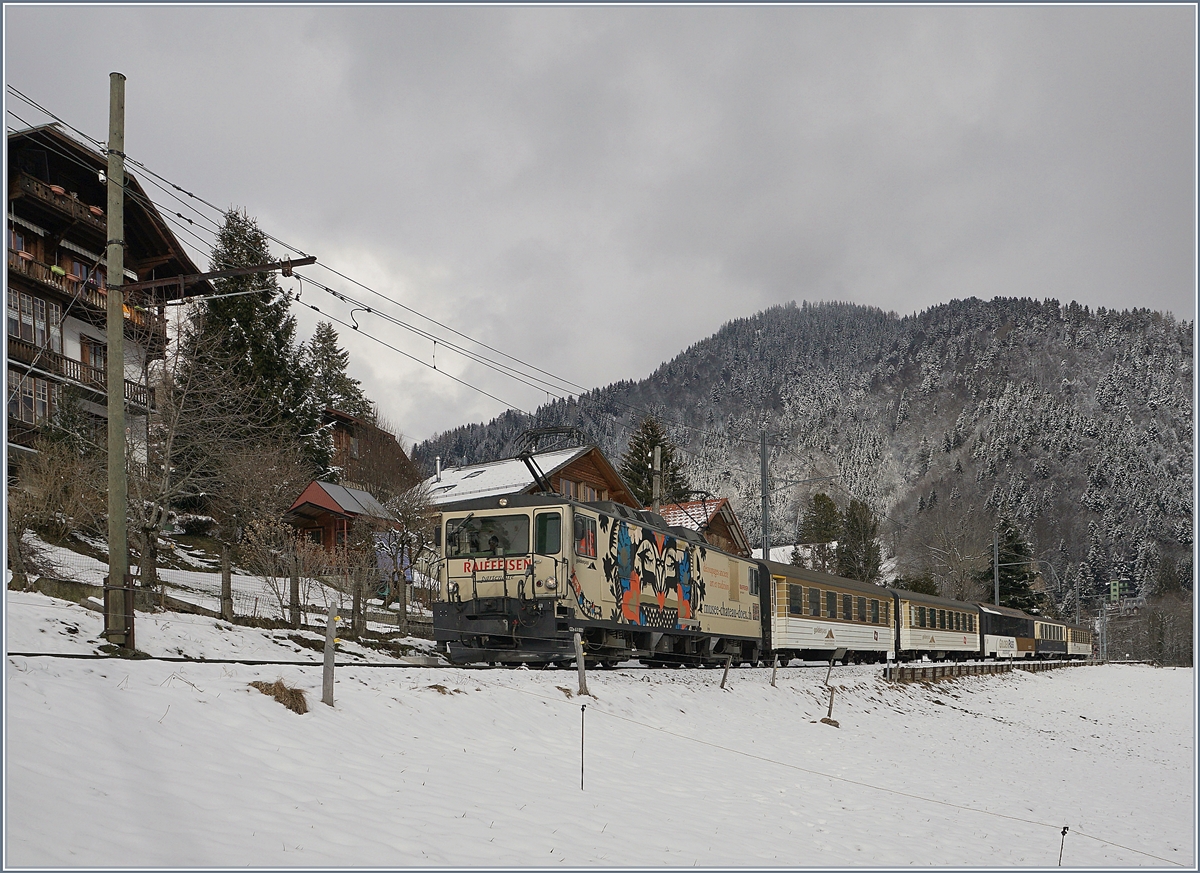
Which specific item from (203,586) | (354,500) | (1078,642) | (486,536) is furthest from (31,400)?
(1078,642)

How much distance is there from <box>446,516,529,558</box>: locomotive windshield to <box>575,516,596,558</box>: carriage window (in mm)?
968

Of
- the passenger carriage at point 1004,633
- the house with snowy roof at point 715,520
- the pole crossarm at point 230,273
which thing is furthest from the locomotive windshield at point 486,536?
the passenger carriage at point 1004,633

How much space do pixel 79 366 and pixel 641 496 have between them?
103 feet

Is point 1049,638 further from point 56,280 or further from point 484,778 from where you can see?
point 484,778

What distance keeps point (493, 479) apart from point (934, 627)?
21.1 m

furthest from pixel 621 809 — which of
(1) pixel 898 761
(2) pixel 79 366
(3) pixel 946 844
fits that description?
(2) pixel 79 366

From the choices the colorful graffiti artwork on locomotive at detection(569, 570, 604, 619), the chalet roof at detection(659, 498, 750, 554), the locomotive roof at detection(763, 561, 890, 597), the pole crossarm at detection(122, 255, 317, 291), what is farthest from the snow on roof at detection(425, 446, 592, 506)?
the pole crossarm at detection(122, 255, 317, 291)

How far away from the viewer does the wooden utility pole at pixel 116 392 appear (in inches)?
510

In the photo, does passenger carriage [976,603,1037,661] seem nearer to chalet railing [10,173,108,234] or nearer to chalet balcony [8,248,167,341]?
chalet balcony [8,248,167,341]

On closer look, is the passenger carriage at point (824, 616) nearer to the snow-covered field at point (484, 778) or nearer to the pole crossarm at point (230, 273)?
the snow-covered field at point (484, 778)

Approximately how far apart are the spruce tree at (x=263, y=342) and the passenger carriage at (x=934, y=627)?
2754 cm

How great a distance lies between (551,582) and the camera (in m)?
17.2

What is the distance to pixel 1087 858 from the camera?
1074cm

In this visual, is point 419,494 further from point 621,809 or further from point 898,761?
point 621,809
